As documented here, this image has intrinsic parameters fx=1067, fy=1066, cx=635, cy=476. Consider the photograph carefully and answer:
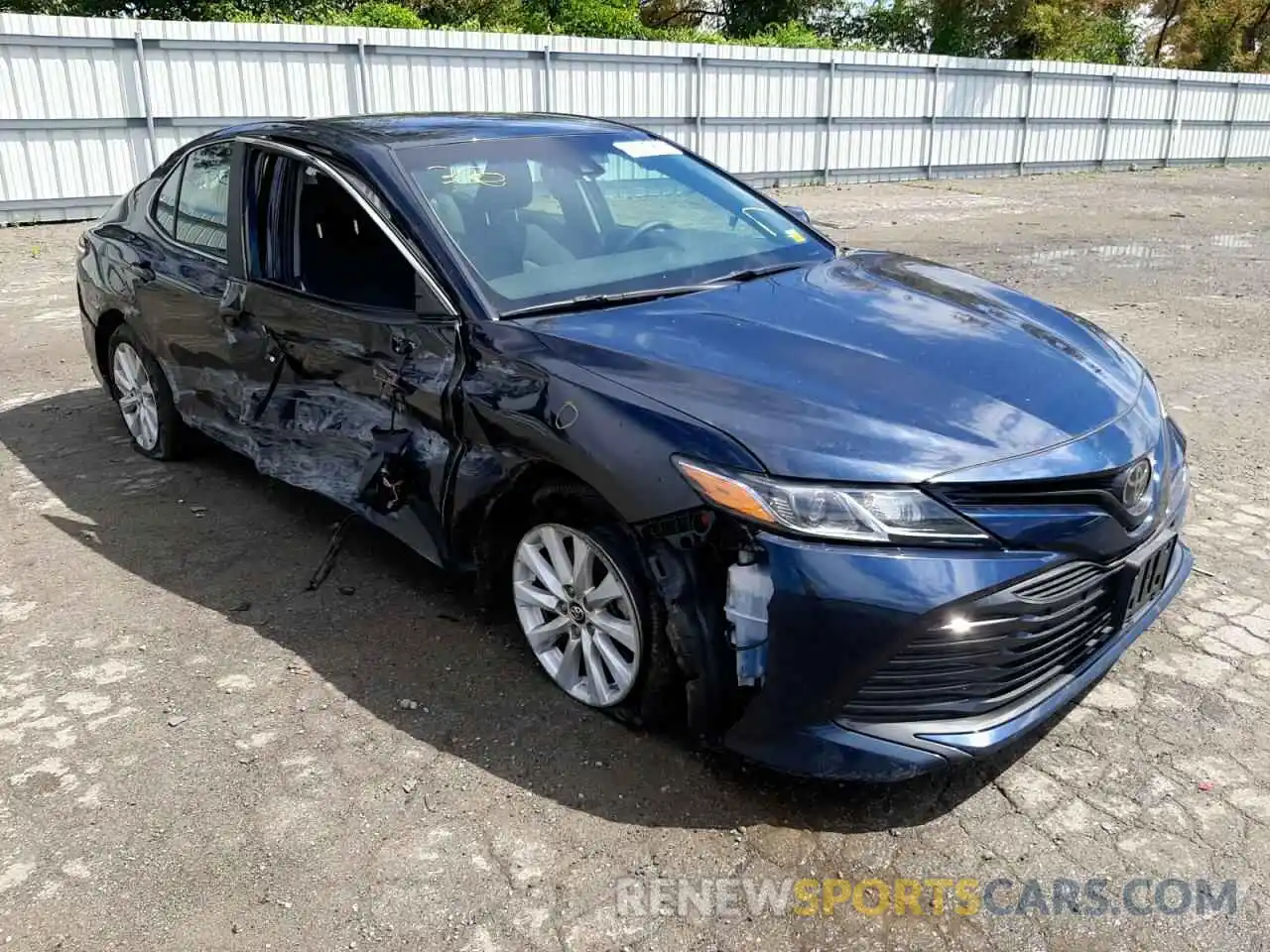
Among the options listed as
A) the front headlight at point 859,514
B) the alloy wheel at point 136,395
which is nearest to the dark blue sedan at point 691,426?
the front headlight at point 859,514

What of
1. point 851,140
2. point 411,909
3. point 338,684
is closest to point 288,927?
point 411,909

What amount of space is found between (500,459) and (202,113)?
12719 millimetres

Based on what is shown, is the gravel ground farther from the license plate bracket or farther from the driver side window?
the driver side window

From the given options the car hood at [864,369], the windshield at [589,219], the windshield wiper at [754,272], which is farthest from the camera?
the windshield wiper at [754,272]

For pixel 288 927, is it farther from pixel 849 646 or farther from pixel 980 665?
pixel 980 665

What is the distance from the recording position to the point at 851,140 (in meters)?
19.0

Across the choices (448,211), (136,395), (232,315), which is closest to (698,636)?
(448,211)

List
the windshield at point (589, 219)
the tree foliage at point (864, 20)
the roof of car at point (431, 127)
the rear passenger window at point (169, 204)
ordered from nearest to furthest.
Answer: the windshield at point (589, 219) → the roof of car at point (431, 127) → the rear passenger window at point (169, 204) → the tree foliage at point (864, 20)

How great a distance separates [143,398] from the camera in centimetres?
531

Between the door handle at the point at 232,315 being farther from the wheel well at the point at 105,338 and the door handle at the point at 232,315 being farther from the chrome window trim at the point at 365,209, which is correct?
the wheel well at the point at 105,338

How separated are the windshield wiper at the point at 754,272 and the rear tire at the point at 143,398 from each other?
9.31 ft

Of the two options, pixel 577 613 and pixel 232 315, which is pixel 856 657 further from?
pixel 232 315

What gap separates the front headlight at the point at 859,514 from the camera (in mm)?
2484

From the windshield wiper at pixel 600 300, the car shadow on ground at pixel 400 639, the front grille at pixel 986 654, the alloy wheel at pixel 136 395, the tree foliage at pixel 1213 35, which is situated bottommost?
the car shadow on ground at pixel 400 639
